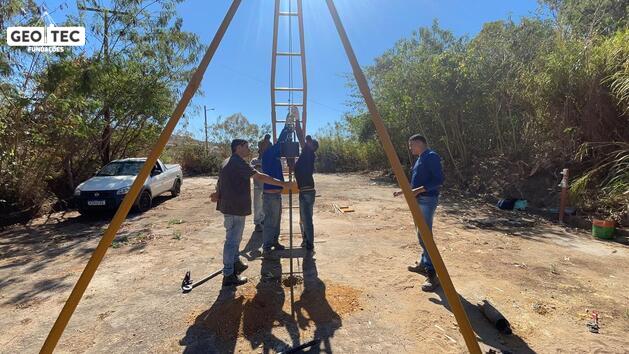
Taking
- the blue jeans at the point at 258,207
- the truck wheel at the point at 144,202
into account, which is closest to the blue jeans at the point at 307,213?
the blue jeans at the point at 258,207

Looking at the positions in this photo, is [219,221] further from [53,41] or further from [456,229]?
[53,41]

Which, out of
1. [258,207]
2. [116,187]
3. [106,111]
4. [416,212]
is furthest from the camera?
[106,111]

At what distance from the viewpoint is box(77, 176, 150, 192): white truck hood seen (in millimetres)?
9180

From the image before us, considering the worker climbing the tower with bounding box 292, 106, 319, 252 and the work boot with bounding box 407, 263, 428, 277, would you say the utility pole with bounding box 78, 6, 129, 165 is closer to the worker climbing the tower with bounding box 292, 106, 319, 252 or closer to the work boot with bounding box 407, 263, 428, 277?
the worker climbing the tower with bounding box 292, 106, 319, 252

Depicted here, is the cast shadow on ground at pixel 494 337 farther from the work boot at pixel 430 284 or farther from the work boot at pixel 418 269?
the work boot at pixel 418 269

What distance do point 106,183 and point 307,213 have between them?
6782 mm

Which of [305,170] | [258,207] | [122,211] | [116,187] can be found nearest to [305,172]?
[305,170]

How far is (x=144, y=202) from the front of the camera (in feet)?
34.0

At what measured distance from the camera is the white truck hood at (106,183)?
30.1 feet

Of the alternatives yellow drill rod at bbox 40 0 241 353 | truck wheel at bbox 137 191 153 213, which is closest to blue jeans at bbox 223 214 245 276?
yellow drill rod at bbox 40 0 241 353

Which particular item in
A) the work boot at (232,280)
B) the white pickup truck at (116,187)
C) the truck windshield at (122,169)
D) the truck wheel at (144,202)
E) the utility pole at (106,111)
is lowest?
the work boot at (232,280)

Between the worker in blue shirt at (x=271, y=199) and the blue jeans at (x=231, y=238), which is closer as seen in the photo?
the blue jeans at (x=231, y=238)

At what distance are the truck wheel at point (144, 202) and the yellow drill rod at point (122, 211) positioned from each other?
27.9 ft

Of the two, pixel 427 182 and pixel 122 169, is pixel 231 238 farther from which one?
pixel 122 169
